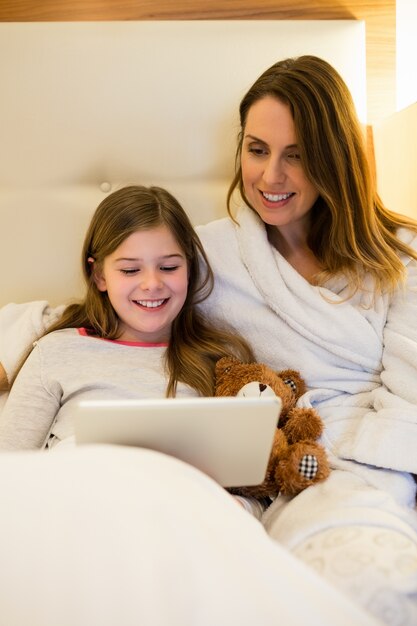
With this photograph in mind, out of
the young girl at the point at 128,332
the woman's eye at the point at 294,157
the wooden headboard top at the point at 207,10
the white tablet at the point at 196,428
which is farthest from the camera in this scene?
the wooden headboard top at the point at 207,10

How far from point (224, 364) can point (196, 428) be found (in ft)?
1.51

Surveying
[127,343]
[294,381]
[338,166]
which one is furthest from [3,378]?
[338,166]

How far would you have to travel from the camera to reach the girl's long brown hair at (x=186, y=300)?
4.57ft

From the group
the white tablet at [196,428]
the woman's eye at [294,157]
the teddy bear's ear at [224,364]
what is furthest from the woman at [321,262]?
the white tablet at [196,428]

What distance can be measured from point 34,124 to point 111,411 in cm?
100

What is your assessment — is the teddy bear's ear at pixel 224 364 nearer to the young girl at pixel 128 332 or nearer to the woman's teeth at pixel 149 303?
the young girl at pixel 128 332

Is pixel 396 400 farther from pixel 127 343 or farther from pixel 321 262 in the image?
pixel 127 343

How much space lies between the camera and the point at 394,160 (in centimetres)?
169

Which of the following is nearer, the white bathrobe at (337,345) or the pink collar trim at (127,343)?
the white bathrobe at (337,345)

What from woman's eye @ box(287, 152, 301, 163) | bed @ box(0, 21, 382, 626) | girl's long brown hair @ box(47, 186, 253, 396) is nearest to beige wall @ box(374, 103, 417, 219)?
bed @ box(0, 21, 382, 626)

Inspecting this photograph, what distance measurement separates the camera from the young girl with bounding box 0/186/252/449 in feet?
4.40

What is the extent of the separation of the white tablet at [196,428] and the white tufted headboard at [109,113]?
2.69 ft

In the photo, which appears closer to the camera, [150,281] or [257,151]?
[150,281]

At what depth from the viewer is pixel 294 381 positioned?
1.37 m
